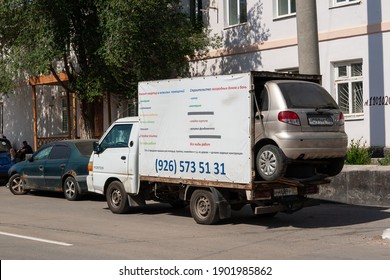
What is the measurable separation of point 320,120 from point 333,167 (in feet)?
3.59

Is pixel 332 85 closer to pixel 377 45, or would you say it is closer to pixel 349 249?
pixel 377 45

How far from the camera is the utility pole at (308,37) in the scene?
15.9 m

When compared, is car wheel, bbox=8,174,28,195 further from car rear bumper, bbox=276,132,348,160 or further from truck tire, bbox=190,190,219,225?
car rear bumper, bbox=276,132,348,160

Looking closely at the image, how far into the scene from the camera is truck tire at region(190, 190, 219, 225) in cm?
1160

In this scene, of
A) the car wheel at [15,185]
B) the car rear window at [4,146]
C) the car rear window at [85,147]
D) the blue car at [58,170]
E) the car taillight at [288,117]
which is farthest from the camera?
the car rear window at [4,146]

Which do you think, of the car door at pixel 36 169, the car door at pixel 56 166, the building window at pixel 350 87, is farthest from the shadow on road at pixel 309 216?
the building window at pixel 350 87

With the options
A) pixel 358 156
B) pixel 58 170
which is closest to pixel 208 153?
pixel 58 170

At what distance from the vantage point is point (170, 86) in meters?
12.2

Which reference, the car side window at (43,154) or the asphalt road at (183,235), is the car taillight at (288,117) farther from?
the car side window at (43,154)

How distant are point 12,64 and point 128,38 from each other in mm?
4487

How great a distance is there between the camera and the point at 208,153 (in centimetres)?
1148

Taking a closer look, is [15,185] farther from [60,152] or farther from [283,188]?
[283,188]

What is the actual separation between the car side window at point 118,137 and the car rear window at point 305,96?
12.2 feet

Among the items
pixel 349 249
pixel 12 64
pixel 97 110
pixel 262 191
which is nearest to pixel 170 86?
pixel 262 191
